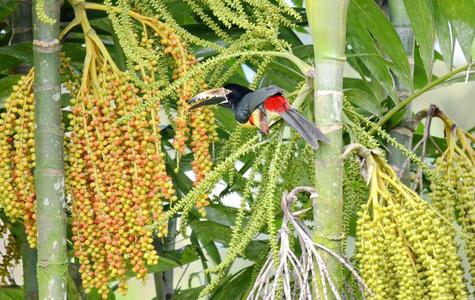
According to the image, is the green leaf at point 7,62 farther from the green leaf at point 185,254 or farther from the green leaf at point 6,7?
the green leaf at point 185,254

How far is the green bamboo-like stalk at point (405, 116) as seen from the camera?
1618 millimetres

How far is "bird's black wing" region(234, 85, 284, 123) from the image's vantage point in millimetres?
1159

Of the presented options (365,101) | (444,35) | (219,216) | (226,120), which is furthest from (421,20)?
(219,216)

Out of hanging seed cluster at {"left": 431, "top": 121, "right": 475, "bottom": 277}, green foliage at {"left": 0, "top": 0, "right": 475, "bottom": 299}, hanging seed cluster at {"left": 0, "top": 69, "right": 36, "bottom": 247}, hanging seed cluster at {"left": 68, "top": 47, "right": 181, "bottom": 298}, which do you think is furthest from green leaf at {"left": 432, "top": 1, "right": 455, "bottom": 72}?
hanging seed cluster at {"left": 0, "top": 69, "right": 36, "bottom": 247}

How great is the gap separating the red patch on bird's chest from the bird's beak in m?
0.09

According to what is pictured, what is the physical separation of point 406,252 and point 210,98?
0.32 metres

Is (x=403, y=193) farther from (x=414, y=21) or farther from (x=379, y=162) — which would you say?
(x=414, y=21)

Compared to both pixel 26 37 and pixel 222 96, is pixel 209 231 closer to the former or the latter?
pixel 26 37

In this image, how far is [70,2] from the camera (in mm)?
1332

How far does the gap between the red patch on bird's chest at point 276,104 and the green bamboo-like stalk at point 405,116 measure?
1.51 feet

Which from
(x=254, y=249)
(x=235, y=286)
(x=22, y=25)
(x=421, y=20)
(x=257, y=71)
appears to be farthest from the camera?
(x=254, y=249)

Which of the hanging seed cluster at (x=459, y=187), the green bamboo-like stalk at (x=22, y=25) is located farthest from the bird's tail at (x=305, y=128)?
the green bamboo-like stalk at (x=22, y=25)

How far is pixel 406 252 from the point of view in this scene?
110cm

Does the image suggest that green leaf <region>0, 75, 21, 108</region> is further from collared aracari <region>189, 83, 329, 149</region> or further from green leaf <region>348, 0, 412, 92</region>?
green leaf <region>348, 0, 412, 92</region>
